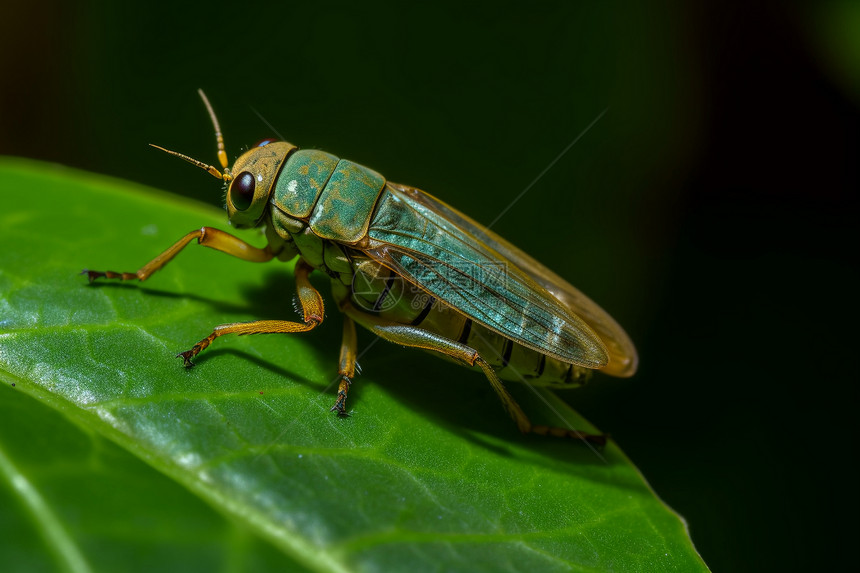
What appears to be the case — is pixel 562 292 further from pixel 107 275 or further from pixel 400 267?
pixel 107 275

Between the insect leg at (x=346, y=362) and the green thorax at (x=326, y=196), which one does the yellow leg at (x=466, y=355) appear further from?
the green thorax at (x=326, y=196)

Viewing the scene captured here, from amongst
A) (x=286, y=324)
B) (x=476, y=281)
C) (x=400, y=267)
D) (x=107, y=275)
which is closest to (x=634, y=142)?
(x=476, y=281)

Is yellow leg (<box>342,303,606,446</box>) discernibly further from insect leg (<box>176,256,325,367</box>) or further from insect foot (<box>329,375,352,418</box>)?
insect foot (<box>329,375,352,418</box>)

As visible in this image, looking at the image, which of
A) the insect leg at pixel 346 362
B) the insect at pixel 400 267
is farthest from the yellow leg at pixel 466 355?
the insect leg at pixel 346 362

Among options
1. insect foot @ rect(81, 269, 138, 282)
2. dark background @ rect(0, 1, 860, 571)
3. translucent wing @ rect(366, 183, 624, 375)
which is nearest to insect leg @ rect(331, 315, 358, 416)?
translucent wing @ rect(366, 183, 624, 375)

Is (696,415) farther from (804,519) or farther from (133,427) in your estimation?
(133,427)

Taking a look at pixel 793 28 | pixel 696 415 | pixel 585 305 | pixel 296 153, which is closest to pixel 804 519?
pixel 696 415
